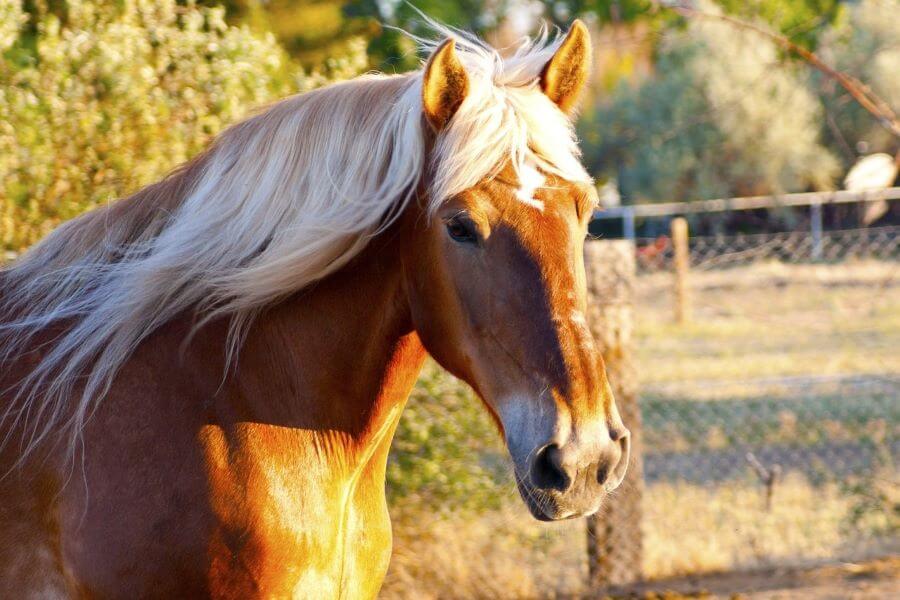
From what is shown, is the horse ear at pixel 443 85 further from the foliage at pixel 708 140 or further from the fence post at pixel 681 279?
the foliage at pixel 708 140

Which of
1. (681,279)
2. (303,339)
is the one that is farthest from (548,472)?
(681,279)

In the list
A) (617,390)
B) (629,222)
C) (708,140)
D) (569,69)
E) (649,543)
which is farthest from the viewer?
(708,140)

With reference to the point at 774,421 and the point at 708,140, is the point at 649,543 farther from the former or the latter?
the point at 708,140

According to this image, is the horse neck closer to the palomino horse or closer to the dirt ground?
the palomino horse

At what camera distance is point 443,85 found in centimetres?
214

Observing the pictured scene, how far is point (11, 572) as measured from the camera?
2195mm

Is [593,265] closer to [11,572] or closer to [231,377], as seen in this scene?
[231,377]

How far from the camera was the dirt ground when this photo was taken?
4773 millimetres

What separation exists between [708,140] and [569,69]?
2161 centimetres

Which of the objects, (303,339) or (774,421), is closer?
(303,339)

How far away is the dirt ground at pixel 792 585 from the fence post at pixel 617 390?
146 mm

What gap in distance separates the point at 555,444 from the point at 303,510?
587 mm

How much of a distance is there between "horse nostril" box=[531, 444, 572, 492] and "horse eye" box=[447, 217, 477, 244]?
1.50ft

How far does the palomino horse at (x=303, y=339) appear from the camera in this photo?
2045 millimetres
